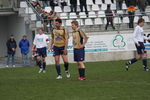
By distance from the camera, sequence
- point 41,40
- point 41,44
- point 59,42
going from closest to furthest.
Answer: point 59,42 → point 41,40 → point 41,44

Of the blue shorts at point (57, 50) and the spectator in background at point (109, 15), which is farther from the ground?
the spectator in background at point (109, 15)

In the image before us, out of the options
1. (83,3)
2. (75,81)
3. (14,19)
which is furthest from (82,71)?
(14,19)

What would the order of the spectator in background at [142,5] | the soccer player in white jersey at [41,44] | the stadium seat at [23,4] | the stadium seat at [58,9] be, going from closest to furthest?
1. the soccer player in white jersey at [41,44]
2. the stadium seat at [58,9]
3. the spectator in background at [142,5]
4. the stadium seat at [23,4]

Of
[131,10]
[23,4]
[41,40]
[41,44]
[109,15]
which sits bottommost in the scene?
[41,44]

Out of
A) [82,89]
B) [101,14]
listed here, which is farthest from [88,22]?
[82,89]

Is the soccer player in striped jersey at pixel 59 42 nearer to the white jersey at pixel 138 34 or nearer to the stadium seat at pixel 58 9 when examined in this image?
the white jersey at pixel 138 34

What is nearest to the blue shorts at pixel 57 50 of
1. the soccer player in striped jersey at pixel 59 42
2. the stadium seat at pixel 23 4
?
the soccer player in striped jersey at pixel 59 42

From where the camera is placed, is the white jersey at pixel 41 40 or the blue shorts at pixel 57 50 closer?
the blue shorts at pixel 57 50

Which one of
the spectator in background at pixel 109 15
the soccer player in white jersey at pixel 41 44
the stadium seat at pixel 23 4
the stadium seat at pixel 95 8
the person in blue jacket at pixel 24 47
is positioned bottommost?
the person in blue jacket at pixel 24 47

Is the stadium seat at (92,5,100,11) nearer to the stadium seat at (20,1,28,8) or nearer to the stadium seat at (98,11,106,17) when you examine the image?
the stadium seat at (98,11,106,17)

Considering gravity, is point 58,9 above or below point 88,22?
above

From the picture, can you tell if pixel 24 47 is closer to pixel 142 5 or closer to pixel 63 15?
pixel 63 15

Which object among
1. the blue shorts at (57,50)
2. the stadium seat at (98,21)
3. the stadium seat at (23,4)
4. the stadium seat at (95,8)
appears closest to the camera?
the blue shorts at (57,50)

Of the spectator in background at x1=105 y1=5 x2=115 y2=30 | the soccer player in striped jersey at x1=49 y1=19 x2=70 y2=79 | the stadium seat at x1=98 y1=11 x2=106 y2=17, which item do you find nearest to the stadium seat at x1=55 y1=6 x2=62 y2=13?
the stadium seat at x1=98 y1=11 x2=106 y2=17
